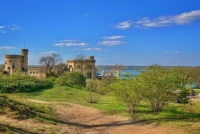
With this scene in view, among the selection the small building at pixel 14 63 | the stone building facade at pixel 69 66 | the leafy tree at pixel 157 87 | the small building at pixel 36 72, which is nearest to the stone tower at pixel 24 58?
the small building at pixel 14 63

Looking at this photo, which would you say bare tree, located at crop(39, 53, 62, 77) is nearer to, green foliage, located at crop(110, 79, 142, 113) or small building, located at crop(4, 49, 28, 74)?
small building, located at crop(4, 49, 28, 74)

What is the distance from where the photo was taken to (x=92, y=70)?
2640 inches

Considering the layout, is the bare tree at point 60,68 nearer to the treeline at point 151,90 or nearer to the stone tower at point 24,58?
the stone tower at point 24,58

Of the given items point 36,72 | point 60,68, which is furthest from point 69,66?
point 36,72

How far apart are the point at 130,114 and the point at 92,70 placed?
164 feet

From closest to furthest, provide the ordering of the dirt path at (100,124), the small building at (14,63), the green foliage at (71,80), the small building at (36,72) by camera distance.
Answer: the dirt path at (100,124)
the green foliage at (71,80)
the small building at (36,72)
the small building at (14,63)

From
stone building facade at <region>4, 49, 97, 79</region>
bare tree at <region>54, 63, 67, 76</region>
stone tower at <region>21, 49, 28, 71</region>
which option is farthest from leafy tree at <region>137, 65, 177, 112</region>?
stone tower at <region>21, 49, 28, 71</region>

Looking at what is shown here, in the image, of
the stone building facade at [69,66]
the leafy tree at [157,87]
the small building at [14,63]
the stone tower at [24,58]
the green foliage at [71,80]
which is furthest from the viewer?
the stone tower at [24,58]

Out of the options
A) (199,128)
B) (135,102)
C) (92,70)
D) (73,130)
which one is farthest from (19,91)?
(92,70)

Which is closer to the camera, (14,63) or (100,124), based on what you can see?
(100,124)

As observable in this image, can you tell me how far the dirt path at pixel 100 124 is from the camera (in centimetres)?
1344

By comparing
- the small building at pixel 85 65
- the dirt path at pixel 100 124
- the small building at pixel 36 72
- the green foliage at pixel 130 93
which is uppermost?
the small building at pixel 85 65

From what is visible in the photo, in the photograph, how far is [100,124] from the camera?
1504 cm

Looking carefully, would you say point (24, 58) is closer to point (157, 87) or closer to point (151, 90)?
point (151, 90)
